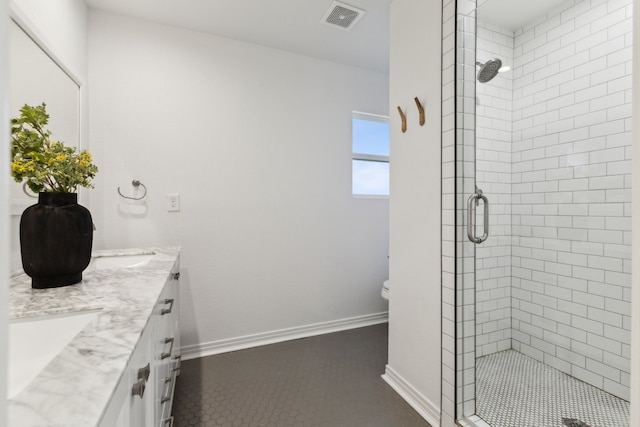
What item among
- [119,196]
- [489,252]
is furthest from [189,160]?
[489,252]

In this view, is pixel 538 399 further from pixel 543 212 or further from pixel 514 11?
pixel 514 11

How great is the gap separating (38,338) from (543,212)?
253 cm

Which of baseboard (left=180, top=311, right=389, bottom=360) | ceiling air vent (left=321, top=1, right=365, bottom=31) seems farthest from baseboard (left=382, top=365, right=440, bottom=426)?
ceiling air vent (left=321, top=1, right=365, bottom=31)

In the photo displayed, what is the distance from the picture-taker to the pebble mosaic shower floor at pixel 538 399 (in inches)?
58.4

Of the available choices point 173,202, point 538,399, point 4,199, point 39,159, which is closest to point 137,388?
point 4,199

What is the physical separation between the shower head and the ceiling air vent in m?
0.87

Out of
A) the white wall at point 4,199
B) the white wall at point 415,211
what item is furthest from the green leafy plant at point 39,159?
the white wall at point 415,211

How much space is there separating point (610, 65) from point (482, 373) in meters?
1.83

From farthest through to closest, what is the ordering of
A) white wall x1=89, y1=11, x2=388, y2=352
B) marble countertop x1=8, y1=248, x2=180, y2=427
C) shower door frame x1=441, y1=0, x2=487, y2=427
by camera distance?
1. white wall x1=89, y1=11, x2=388, y2=352
2. shower door frame x1=441, y1=0, x2=487, y2=427
3. marble countertop x1=8, y1=248, x2=180, y2=427

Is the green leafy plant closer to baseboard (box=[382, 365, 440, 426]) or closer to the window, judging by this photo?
baseboard (box=[382, 365, 440, 426])

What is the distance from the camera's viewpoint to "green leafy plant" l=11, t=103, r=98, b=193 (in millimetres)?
980

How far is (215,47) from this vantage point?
2.25 m

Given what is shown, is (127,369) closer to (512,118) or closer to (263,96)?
(263,96)

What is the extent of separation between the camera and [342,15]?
6.59 ft
